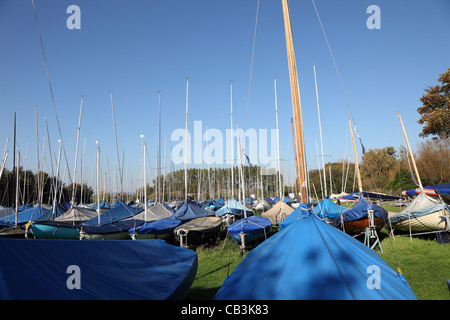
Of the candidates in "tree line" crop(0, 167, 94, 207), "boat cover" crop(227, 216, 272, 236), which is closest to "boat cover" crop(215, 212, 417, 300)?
"boat cover" crop(227, 216, 272, 236)

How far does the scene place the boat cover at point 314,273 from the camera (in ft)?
11.7

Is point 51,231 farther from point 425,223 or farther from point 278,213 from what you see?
point 425,223

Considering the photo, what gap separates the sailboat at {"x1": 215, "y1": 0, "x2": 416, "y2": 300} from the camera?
3.57m

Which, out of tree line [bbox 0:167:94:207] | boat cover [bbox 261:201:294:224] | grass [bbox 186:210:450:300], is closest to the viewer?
grass [bbox 186:210:450:300]

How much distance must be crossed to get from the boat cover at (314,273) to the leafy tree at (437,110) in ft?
85.7

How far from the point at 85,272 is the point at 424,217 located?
1640 centimetres

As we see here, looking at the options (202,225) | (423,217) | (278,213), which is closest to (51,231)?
(202,225)

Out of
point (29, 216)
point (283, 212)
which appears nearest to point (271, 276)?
point (283, 212)

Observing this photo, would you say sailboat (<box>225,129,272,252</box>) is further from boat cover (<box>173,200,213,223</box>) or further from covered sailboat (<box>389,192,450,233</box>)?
covered sailboat (<box>389,192,450,233</box>)

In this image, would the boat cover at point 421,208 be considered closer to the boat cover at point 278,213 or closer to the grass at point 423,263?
the grass at point 423,263

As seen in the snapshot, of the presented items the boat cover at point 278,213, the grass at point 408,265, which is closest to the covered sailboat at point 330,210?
the boat cover at point 278,213

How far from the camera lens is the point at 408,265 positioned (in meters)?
9.95

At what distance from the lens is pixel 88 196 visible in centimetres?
6619
